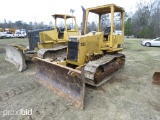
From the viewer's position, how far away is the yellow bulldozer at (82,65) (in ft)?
13.5

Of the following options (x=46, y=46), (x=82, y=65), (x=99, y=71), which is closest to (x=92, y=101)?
(x=99, y=71)

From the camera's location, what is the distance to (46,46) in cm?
795

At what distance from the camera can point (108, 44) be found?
5703mm

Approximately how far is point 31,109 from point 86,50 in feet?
8.18

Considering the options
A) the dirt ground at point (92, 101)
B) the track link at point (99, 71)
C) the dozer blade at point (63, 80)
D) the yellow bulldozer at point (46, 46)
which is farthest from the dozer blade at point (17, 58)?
the track link at point (99, 71)

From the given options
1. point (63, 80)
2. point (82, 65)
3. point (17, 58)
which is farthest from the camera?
point (17, 58)

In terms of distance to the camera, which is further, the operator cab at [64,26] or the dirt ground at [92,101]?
the operator cab at [64,26]

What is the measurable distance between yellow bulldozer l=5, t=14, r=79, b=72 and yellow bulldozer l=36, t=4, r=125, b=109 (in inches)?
72.4

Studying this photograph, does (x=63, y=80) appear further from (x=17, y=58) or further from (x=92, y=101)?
(x=17, y=58)

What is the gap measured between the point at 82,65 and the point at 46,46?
3.56m

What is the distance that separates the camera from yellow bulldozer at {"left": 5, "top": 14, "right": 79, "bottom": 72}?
7.21m

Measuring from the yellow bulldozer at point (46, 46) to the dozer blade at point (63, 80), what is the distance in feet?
5.89

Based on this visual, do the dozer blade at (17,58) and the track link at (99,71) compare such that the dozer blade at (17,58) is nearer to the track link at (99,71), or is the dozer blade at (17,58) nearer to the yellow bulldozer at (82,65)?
the yellow bulldozer at (82,65)

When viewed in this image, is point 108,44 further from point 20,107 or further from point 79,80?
point 20,107
